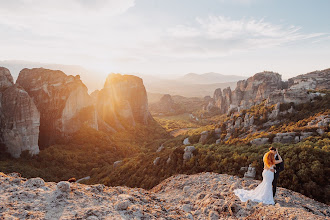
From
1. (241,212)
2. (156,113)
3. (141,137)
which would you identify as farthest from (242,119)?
(156,113)

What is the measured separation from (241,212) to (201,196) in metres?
2.71

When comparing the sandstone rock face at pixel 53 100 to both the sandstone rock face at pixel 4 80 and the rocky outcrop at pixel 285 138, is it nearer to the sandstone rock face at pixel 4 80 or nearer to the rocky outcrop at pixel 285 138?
the sandstone rock face at pixel 4 80

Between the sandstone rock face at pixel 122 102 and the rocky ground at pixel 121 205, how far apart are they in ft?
167

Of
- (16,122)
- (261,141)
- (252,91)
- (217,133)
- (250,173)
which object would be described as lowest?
(217,133)

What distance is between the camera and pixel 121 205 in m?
7.34

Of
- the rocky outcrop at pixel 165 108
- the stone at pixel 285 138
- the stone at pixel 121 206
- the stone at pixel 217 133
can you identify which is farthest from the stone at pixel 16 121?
the rocky outcrop at pixel 165 108

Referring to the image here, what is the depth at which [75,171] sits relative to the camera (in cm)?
3148

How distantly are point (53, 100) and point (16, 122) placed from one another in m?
10.3

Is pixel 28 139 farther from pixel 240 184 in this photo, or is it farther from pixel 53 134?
pixel 240 184

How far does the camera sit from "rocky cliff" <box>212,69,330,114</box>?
1358 inches

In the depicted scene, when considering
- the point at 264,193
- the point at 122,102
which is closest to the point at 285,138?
the point at 264,193

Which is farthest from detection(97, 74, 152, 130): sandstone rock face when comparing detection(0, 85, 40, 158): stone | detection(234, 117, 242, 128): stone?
detection(234, 117, 242, 128): stone

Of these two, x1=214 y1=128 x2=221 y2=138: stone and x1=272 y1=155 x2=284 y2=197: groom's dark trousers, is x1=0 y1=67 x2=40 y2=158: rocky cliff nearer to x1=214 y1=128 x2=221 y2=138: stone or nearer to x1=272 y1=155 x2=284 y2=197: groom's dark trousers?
x1=214 y1=128 x2=221 y2=138: stone

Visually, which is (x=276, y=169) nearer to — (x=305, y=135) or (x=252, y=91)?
(x=305, y=135)
